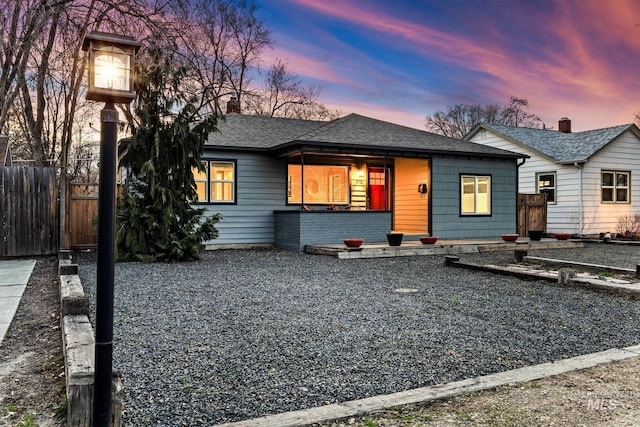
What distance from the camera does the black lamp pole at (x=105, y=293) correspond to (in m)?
2.21

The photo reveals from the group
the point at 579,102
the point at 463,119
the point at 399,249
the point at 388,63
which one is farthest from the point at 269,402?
the point at 463,119

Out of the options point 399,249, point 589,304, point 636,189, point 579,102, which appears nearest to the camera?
point 589,304

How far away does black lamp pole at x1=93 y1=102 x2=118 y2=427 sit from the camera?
7.26 feet

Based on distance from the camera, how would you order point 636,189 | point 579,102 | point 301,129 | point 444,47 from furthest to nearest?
point 579,102 < point 636,189 < point 444,47 < point 301,129

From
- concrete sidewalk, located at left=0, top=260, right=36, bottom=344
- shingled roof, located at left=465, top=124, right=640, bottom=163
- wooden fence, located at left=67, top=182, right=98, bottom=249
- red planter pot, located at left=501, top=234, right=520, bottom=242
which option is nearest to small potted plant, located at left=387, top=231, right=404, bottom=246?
red planter pot, located at left=501, top=234, right=520, bottom=242

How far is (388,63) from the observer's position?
19500 mm

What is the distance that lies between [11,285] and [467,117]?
34.5 metres

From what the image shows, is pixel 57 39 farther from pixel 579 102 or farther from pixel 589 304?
pixel 579 102

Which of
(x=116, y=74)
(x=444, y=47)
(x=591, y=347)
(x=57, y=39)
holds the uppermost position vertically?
(x=444, y=47)

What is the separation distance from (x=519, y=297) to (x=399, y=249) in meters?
5.42

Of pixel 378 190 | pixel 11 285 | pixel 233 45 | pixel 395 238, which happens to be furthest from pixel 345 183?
pixel 233 45

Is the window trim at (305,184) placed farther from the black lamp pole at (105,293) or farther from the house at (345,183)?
the black lamp pole at (105,293)

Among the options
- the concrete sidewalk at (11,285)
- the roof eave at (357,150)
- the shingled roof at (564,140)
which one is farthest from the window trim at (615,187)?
the concrete sidewalk at (11,285)

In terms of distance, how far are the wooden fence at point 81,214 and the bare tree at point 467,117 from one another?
28.7m
